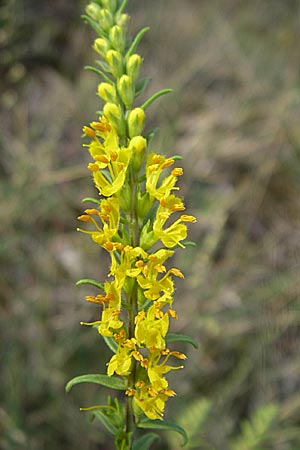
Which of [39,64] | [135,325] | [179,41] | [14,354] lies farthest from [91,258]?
[179,41]

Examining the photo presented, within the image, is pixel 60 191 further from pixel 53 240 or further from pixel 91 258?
pixel 91 258

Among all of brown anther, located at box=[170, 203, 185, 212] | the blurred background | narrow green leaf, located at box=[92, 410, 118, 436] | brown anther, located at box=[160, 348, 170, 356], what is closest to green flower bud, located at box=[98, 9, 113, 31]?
brown anther, located at box=[170, 203, 185, 212]

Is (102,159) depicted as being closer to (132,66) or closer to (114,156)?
(114,156)

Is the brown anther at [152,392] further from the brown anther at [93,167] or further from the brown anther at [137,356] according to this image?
the brown anther at [93,167]

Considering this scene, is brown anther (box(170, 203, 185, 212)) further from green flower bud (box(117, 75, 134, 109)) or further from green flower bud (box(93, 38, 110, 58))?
green flower bud (box(93, 38, 110, 58))

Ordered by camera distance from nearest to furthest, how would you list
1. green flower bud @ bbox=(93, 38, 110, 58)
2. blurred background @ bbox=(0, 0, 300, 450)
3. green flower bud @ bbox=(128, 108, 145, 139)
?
green flower bud @ bbox=(128, 108, 145, 139) → green flower bud @ bbox=(93, 38, 110, 58) → blurred background @ bbox=(0, 0, 300, 450)

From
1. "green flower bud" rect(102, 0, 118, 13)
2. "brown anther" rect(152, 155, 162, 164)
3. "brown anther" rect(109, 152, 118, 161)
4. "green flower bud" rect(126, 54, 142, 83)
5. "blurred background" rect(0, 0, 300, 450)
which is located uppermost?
"green flower bud" rect(102, 0, 118, 13)
